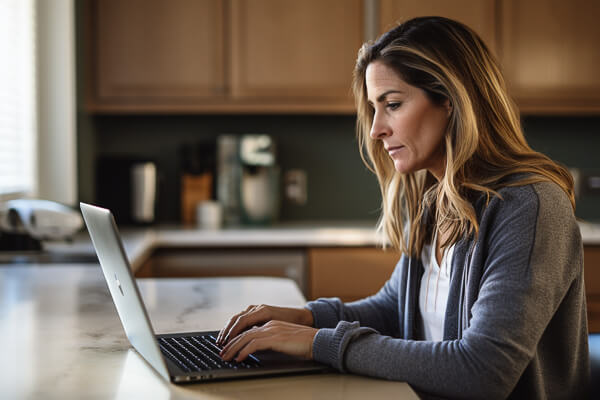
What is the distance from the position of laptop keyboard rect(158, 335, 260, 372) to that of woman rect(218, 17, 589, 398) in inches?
0.8

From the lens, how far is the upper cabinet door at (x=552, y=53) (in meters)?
3.12

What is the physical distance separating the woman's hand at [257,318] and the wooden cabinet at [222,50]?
196 centimetres

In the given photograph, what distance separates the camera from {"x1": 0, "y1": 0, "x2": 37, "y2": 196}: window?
2621 millimetres

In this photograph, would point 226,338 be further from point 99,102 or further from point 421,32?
point 99,102

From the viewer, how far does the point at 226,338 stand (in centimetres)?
109

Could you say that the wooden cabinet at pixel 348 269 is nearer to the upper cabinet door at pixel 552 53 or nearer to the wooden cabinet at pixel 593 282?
the wooden cabinet at pixel 593 282

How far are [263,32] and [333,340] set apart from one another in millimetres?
2351

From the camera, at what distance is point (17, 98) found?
2799mm

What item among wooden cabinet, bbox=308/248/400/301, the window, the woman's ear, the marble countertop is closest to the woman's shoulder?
the woman's ear

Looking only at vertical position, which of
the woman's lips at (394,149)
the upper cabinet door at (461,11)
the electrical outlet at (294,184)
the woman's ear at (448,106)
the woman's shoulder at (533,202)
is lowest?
the electrical outlet at (294,184)

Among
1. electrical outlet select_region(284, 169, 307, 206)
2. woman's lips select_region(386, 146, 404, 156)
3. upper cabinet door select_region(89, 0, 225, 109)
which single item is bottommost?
electrical outlet select_region(284, 169, 307, 206)

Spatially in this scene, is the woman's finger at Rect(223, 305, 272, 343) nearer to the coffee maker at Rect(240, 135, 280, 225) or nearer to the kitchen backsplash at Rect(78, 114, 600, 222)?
the coffee maker at Rect(240, 135, 280, 225)

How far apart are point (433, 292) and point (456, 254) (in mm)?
200

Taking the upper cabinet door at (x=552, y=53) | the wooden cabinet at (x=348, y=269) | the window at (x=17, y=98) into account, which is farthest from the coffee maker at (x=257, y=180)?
the upper cabinet door at (x=552, y=53)
